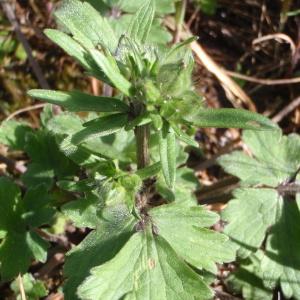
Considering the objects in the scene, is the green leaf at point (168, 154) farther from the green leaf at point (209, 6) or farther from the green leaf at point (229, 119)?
the green leaf at point (209, 6)

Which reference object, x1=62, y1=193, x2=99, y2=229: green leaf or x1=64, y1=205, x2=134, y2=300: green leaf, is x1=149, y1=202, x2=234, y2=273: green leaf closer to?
x1=64, y1=205, x2=134, y2=300: green leaf

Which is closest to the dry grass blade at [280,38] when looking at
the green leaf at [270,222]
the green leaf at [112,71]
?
the green leaf at [270,222]

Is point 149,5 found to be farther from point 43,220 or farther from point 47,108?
point 43,220

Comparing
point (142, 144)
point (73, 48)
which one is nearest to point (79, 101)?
point (73, 48)

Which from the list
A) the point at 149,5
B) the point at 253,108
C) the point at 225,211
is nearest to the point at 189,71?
the point at 149,5

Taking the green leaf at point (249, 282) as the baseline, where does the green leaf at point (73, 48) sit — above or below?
above

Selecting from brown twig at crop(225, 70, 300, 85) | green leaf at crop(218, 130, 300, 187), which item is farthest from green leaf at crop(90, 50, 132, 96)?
brown twig at crop(225, 70, 300, 85)
